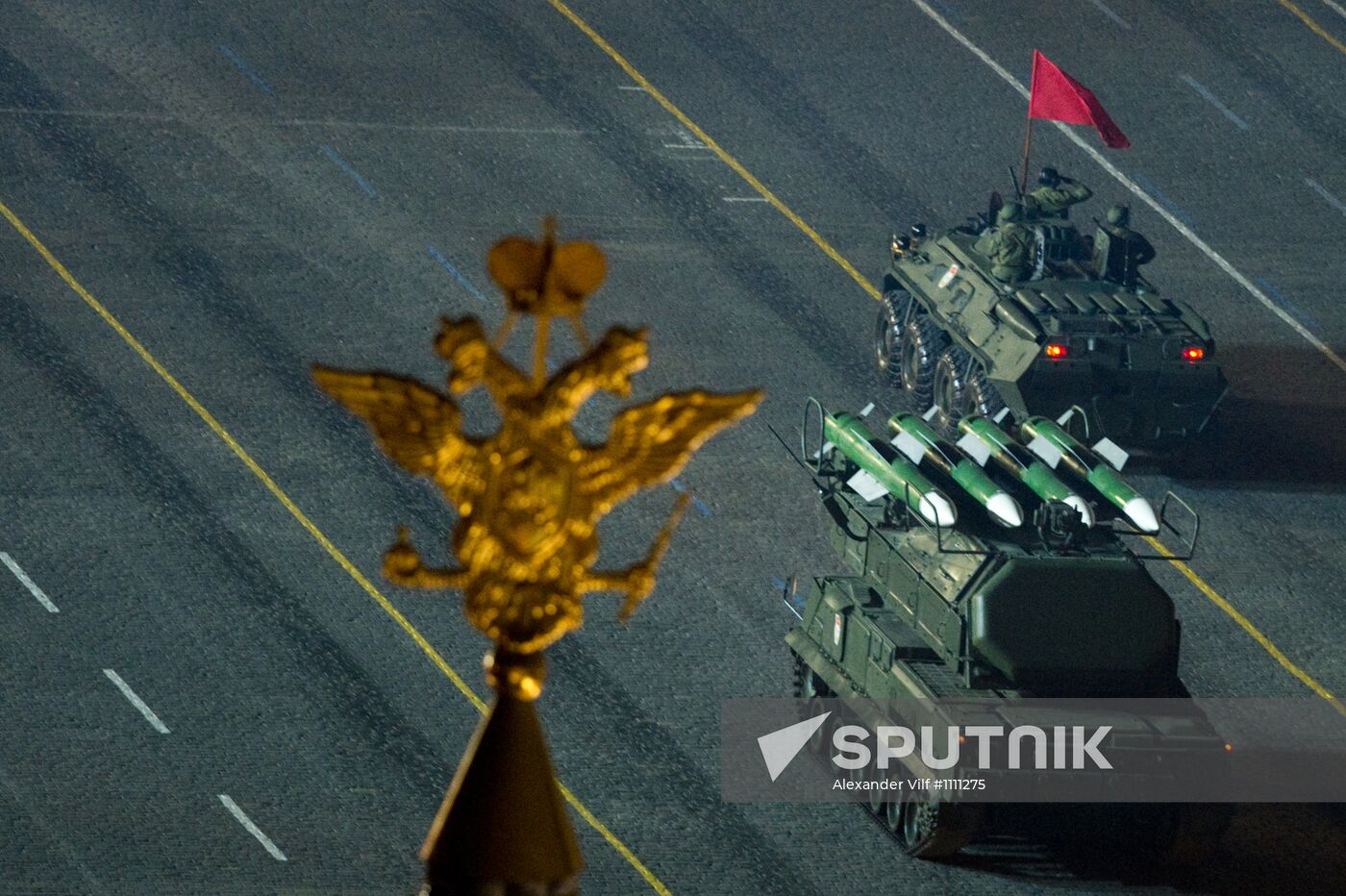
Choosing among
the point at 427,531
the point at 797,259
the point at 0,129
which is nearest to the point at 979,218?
the point at 797,259

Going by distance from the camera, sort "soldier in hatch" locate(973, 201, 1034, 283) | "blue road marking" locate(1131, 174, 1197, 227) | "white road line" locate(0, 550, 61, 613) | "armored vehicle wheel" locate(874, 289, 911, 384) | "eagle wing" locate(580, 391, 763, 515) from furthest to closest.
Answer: "blue road marking" locate(1131, 174, 1197, 227)
"armored vehicle wheel" locate(874, 289, 911, 384)
"soldier in hatch" locate(973, 201, 1034, 283)
"white road line" locate(0, 550, 61, 613)
"eagle wing" locate(580, 391, 763, 515)

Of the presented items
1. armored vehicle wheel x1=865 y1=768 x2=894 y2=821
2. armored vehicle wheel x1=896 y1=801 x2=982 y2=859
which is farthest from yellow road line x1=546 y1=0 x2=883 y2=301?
armored vehicle wheel x1=896 y1=801 x2=982 y2=859

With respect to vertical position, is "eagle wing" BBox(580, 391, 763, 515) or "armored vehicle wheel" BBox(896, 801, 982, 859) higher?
"eagle wing" BBox(580, 391, 763, 515)

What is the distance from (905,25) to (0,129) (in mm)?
16909

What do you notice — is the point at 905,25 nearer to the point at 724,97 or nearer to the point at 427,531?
the point at 724,97

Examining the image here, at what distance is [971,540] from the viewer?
97.6 ft

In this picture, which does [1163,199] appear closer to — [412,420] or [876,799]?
[876,799]

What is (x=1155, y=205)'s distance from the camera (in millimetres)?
47062

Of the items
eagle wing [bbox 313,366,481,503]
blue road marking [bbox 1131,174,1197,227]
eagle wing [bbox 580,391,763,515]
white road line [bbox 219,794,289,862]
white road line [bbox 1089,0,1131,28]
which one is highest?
eagle wing [bbox 313,366,481,503]

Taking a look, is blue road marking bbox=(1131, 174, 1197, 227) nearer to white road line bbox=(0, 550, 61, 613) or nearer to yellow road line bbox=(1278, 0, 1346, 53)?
yellow road line bbox=(1278, 0, 1346, 53)

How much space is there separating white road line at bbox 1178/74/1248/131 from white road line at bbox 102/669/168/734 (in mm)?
25424

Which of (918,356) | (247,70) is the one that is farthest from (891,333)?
(247,70)

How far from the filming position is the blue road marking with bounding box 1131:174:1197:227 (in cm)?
4678

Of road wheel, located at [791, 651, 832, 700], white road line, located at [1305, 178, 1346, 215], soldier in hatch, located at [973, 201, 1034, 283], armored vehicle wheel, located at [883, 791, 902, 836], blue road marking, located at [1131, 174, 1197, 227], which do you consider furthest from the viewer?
white road line, located at [1305, 178, 1346, 215]
